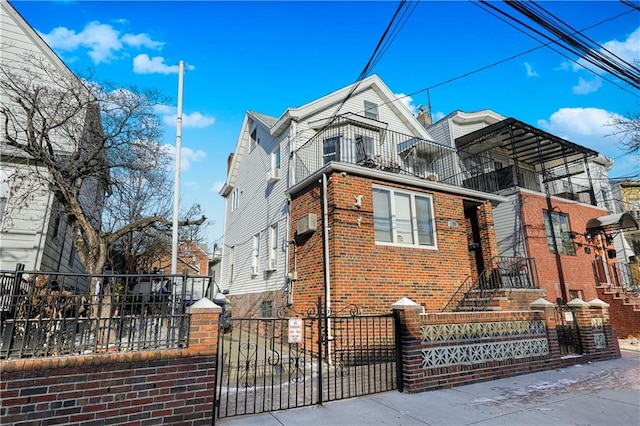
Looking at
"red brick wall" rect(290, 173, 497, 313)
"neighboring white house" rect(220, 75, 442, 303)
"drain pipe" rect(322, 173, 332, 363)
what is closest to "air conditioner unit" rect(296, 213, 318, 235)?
"red brick wall" rect(290, 173, 497, 313)

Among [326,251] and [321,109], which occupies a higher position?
[321,109]

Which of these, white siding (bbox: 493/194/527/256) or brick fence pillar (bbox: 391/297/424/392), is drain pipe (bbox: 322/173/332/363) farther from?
white siding (bbox: 493/194/527/256)

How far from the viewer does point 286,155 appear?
39.5 feet

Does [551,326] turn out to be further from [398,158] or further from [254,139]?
[254,139]

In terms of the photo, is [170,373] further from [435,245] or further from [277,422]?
[435,245]

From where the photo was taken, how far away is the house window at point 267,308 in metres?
10.9

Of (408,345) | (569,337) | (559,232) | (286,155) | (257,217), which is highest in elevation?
(286,155)

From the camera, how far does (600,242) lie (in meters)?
15.5

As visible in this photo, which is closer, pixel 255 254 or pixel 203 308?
pixel 203 308

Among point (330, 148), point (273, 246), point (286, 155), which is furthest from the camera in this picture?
point (330, 148)

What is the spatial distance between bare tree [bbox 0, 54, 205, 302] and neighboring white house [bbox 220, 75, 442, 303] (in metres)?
4.34

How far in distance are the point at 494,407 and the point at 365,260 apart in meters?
4.25

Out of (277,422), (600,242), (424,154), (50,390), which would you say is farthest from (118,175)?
(600,242)

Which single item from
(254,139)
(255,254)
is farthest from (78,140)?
(254,139)
